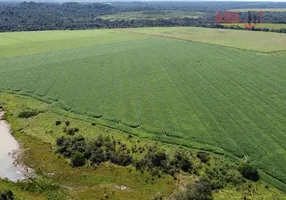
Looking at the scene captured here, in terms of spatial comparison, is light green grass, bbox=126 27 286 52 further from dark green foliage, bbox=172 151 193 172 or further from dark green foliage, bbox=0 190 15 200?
dark green foliage, bbox=0 190 15 200

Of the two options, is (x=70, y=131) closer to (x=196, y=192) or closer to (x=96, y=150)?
(x=96, y=150)

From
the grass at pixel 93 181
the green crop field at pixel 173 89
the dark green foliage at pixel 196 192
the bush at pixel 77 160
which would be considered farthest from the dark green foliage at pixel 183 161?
the bush at pixel 77 160

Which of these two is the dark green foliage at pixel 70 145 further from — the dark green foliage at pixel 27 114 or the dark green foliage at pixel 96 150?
the dark green foliage at pixel 27 114

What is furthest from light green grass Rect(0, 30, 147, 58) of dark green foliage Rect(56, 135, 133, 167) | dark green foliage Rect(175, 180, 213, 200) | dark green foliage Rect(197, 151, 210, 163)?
dark green foliage Rect(175, 180, 213, 200)

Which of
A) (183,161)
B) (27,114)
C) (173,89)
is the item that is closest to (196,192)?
(183,161)

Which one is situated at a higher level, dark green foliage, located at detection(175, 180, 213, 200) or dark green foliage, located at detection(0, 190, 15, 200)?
dark green foliage, located at detection(0, 190, 15, 200)

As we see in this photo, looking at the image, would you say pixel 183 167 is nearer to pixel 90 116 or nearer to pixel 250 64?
pixel 90 116
